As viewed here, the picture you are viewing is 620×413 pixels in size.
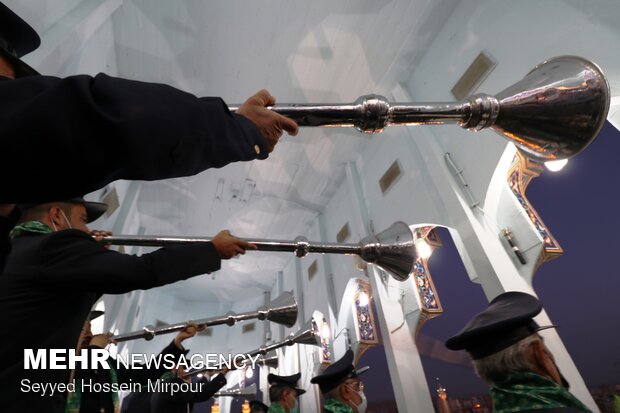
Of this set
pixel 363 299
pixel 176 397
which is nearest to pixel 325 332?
pixel 363 299

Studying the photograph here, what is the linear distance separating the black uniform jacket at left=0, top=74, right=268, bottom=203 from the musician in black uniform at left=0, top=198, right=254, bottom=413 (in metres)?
0.57

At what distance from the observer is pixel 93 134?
0.39 metres

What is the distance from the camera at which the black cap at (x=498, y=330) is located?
54.0 inches

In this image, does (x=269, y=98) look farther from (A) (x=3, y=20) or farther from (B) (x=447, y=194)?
(B) (x=447, y=194)

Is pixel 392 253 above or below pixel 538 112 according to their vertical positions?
above

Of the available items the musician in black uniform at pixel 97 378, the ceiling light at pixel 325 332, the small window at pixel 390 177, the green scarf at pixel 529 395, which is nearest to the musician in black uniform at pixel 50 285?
the musician in black uniform at pixel 97 378

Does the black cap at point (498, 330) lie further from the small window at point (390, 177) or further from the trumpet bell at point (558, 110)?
the small window at point (390, 177)

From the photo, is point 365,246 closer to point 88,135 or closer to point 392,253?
point 392,253

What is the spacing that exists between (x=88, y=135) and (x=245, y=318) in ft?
7.06

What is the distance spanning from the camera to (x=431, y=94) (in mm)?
4117

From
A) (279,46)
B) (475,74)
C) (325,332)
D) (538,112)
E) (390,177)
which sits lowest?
(538,112)

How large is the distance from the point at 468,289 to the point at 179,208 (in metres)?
5.97

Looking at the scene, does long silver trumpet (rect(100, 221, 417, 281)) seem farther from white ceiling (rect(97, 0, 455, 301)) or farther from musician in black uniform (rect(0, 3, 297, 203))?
white ceiling (rect(97, 0, 455, 301))

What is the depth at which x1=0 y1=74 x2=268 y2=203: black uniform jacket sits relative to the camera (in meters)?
0.37
